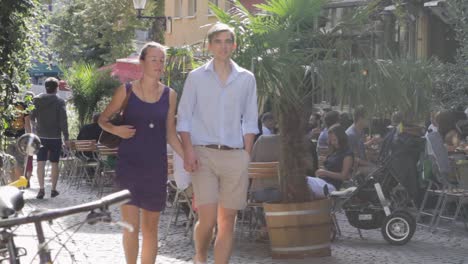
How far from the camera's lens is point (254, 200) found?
10227mm

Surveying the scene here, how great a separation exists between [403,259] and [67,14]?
43655 millimetres

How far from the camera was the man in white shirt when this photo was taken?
743 centimetres

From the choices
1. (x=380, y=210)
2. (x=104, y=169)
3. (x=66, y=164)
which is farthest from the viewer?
(x=66, y=164)

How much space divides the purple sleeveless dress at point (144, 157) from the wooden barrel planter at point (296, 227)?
2339 mm

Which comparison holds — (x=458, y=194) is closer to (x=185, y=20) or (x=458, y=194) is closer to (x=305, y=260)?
(x=305, y=260)

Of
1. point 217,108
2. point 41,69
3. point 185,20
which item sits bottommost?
point 217,108

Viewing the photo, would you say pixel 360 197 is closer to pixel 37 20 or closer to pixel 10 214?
pixel 37 20

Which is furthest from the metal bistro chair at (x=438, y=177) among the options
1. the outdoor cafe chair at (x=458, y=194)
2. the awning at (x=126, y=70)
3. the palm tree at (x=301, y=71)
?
the awning at (x=126, y=70)

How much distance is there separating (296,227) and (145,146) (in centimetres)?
256

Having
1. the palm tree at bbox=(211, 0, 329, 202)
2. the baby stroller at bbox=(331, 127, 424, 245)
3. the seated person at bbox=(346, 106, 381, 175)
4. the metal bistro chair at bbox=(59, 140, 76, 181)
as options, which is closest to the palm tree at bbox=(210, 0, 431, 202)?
the palm tree at bbox=(211, 0, 329, 202)

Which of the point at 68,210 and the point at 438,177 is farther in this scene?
the point at 438,177

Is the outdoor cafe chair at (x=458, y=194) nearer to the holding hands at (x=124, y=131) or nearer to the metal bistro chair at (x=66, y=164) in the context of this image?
the holding hands at (x=124, y=131)

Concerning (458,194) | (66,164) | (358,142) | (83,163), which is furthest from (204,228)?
(66,164)

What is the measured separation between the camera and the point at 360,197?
11.0m
